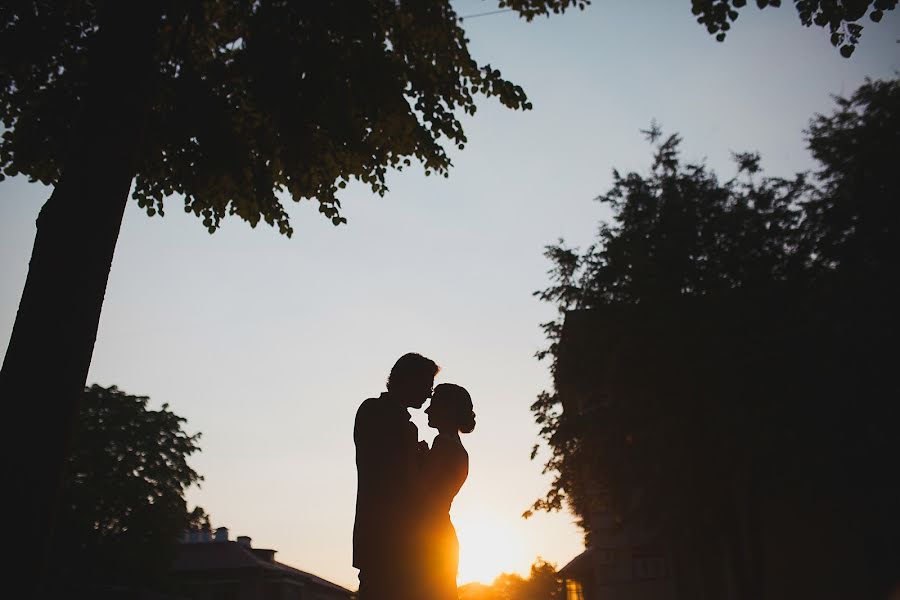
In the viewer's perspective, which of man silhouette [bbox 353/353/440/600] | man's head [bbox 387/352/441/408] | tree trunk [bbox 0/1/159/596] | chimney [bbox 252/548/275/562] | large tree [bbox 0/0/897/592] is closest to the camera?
man silhouette [bbox 353/353/440/600]

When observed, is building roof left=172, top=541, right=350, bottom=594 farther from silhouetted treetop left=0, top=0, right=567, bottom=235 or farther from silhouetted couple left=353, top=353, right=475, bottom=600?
silhouetted couple left=353, top=353, right=475, bottom=600

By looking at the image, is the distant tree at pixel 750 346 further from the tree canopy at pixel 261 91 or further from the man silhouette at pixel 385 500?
the man silhouette at pixel 385 500

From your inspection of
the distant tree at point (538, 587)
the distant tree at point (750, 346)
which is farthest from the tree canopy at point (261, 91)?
the distant tree at point (538, 587)

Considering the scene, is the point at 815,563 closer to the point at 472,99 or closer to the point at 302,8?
the point at 472,99

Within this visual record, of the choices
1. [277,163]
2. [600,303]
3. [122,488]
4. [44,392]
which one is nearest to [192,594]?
[122,488]

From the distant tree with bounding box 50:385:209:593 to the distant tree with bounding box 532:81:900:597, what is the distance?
76.3 feet

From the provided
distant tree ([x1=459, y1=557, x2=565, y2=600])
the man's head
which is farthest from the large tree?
distant tree ([x1=459, y1=557, x2=565, y2=600])

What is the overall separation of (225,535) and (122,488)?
67.9 ft

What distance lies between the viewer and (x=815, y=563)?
76.5 ft

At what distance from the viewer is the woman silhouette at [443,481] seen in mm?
2840

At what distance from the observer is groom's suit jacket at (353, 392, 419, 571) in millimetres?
2820

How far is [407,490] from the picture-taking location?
9.44 ft

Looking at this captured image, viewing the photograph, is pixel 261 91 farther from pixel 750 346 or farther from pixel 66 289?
pixel 750 346

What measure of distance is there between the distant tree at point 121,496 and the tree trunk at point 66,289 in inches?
1163
